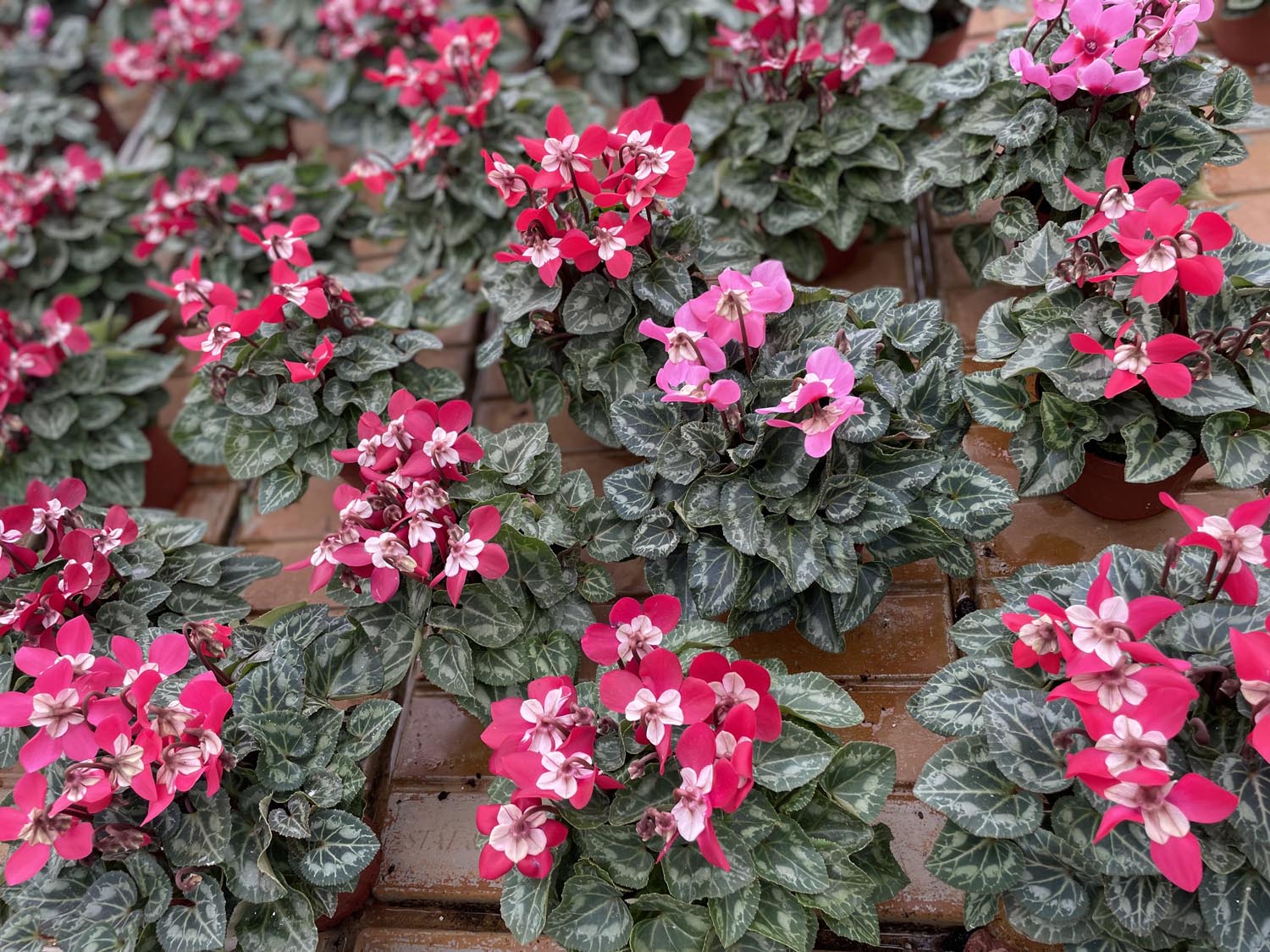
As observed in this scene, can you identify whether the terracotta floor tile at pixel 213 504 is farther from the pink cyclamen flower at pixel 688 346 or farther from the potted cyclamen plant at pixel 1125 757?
the potted cyclamen plant at pixel 1125 757

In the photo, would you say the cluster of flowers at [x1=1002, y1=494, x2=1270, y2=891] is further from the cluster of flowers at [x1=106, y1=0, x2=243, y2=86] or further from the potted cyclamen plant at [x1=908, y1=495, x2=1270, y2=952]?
the cluster of flowers at [x1=106, y1=0, x2=243, y2=86]

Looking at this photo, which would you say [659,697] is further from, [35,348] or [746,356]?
[35,348]

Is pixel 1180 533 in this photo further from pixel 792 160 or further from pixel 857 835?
pixel 792 160

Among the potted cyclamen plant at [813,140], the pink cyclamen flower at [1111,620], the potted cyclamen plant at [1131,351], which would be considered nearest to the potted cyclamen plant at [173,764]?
the pink cyclamen flower at [1111,620]

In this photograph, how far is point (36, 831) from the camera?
1233 millimetres

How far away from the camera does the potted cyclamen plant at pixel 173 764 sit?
125 cm

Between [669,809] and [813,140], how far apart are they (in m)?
1.41

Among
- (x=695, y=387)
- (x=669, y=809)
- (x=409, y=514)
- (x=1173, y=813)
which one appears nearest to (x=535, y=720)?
(x=669, y=809)

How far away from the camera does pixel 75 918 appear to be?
1.32m

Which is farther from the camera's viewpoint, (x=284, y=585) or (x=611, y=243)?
(x=284, y=585)

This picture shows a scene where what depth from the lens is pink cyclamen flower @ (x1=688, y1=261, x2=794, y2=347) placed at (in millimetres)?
1401

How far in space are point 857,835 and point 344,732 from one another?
2.59 feet

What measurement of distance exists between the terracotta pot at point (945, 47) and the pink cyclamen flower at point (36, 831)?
7.91ft

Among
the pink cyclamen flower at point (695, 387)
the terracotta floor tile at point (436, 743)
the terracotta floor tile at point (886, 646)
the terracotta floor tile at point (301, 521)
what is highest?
the pink cyclamen flower at point (695, 387)
